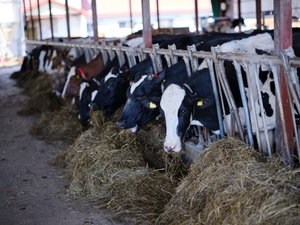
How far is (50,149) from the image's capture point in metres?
7.54

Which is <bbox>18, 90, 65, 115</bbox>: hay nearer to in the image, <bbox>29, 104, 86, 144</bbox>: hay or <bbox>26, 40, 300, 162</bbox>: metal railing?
<bbox>29, 104, 86, 144</bbox>: hay

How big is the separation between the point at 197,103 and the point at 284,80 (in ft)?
3.62

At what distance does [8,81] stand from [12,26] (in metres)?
9.92

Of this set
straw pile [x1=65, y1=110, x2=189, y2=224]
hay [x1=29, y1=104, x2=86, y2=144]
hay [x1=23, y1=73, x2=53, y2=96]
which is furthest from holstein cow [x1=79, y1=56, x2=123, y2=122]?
hay [x1=23, y1=73, x2=53, y2=96]

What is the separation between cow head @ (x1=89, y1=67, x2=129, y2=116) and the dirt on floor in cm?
87

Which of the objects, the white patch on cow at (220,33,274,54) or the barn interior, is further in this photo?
the white patch on cow at (220,33,274,54)

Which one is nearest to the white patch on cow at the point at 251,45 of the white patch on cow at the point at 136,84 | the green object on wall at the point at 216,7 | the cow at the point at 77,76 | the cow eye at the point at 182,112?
the white patch on cow at the point at 136,84

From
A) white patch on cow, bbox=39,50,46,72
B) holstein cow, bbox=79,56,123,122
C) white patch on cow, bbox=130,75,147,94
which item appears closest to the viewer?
white patch on cow, bbox=130,75,147,94

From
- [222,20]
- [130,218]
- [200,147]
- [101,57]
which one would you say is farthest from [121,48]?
[222,20]

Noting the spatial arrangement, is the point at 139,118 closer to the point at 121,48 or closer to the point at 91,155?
the point at 91,155

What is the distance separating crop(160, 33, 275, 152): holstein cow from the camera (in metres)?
5.07

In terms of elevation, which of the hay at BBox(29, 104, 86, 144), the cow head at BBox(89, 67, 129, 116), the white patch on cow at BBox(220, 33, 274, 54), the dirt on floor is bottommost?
the dirt on floor

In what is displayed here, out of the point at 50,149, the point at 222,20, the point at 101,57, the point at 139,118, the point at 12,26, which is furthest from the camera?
the point at 12,26

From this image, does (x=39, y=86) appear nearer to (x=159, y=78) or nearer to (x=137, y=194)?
(x=159, y=78)
